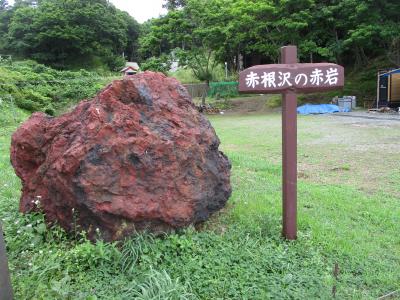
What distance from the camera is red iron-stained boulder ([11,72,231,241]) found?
333 centimetres

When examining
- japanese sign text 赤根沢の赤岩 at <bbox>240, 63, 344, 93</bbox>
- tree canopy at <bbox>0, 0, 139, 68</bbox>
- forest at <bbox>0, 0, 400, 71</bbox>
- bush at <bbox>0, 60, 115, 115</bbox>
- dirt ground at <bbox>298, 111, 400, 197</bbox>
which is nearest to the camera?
japanese sign text 赤根沢の赤岩 at <bbox>240, 63, 344, 93</bbox>

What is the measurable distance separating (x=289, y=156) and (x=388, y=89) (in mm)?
19537

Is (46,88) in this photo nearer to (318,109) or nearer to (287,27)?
(287,27)

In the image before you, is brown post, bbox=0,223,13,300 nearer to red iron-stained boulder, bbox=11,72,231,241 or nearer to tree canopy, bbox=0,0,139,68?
red iron-stained boulder, bbox=11,72,231,241

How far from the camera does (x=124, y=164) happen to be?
3436mm

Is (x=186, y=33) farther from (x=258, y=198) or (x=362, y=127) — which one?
(x=258, y=198)

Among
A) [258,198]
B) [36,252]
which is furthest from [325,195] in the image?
[36,252]

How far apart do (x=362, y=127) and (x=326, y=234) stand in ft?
38.9

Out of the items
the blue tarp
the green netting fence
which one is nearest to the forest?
the green netting fence

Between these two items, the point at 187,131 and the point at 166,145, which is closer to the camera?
the point at 166,145

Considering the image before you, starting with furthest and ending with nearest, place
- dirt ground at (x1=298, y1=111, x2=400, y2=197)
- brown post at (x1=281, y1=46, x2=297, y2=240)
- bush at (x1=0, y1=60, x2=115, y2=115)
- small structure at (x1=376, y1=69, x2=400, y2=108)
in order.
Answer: small structure at (x1=376, y1=69, x2=400, y2=108), bush at (x1=0, y1=60, x2=115, y2=115), dirt ground at (x1=298, y1=111, x2=400, y2=197), brown post at (x1=281, y1=46, x2=297, y2=240)

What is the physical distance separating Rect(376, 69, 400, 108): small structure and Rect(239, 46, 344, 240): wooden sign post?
19.0m

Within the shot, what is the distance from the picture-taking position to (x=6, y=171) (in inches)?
250

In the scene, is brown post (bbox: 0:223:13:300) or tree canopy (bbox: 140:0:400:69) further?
tree canopy (bbox: 140:0:400:69)
